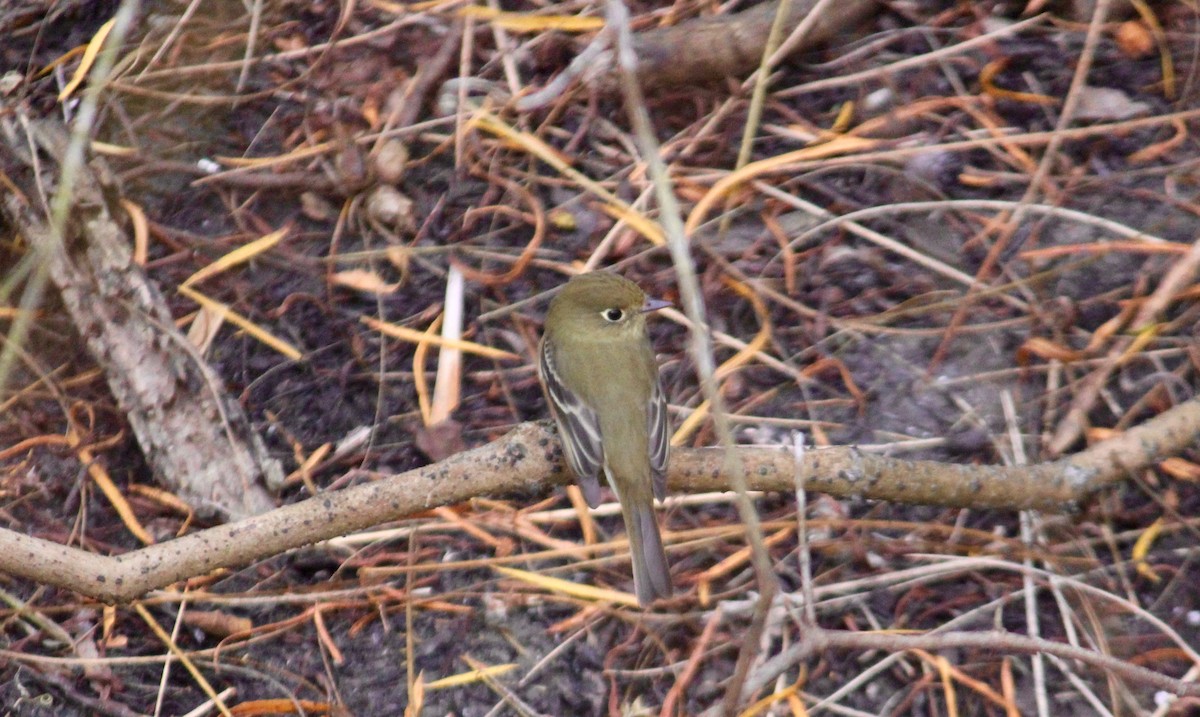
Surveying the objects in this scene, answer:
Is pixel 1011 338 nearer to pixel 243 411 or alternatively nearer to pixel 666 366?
pixel 666 366

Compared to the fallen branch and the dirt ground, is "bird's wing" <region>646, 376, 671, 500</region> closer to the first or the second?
the fallen branch

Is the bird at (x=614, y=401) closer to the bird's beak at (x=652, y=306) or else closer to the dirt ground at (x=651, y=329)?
the bird's beak at (x=652, y=306)

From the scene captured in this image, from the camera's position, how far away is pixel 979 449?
454 cm

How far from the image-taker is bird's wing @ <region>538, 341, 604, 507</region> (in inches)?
145

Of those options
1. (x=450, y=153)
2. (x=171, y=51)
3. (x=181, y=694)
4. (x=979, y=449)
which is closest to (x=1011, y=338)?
(x=979, y=449)

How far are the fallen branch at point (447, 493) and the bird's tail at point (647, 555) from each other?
26 centimetres

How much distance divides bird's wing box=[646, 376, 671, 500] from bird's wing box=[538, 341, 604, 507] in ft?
0.50

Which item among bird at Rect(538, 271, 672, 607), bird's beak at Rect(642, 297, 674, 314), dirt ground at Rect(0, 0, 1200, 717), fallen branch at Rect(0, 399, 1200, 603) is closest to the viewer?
fallen branch at Rect(0, 399, 1200, 603)

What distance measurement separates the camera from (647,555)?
12.9 ft

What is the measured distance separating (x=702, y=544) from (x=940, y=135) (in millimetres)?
2005

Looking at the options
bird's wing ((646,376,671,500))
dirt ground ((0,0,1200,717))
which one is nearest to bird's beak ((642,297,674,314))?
bird's wing ((646,376,671,500))

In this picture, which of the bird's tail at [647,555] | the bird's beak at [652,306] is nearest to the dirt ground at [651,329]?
the bird's tail at [647,555]

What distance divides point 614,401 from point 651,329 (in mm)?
919

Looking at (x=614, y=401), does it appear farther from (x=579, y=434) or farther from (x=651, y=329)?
(x=651, y=329)
